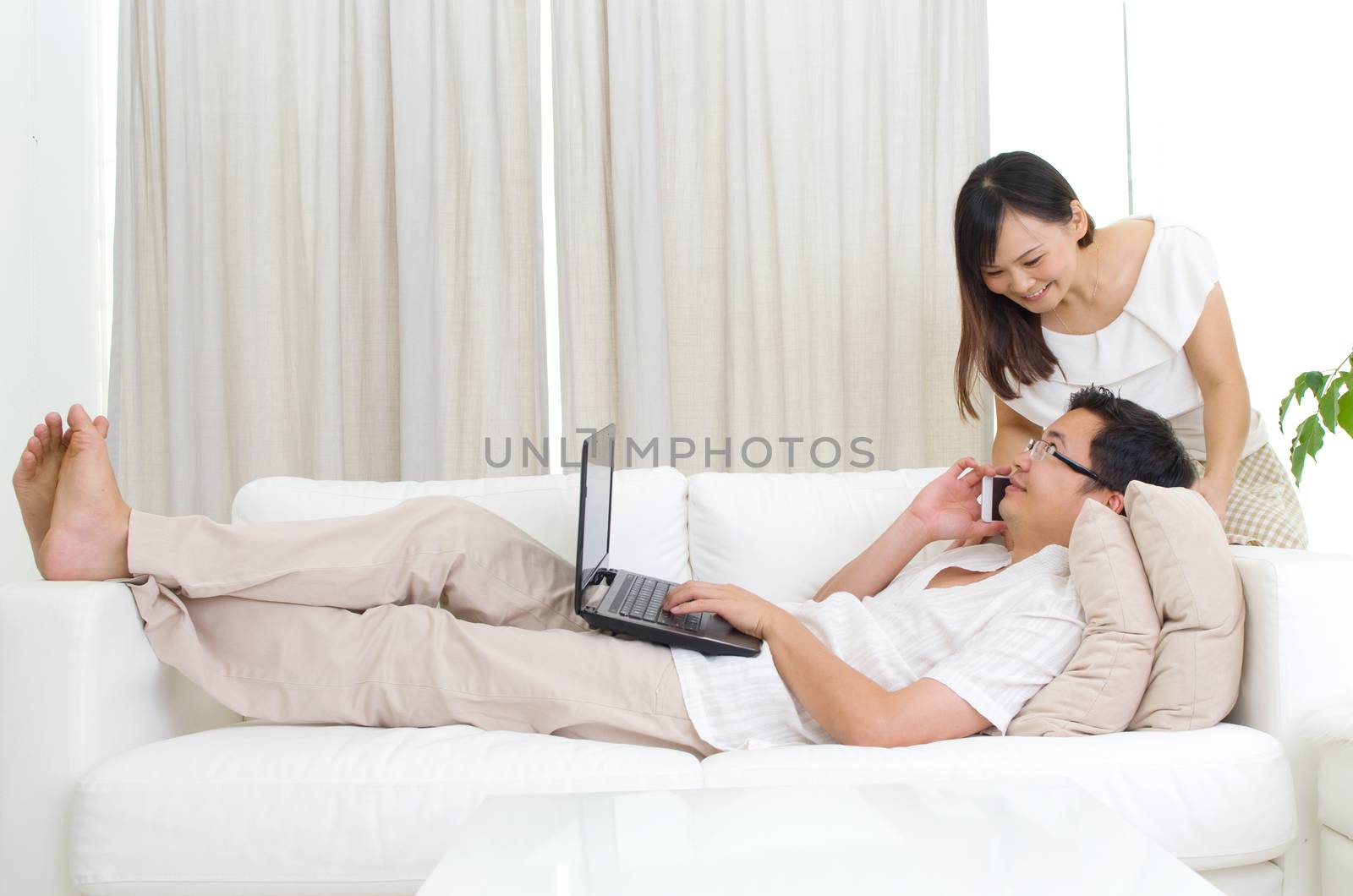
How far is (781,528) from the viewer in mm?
2023

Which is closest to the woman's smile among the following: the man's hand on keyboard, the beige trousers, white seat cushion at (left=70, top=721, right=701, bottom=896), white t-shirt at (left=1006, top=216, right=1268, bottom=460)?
white t-shirt at (left=1006, top=216, right=1268, bottom=460)

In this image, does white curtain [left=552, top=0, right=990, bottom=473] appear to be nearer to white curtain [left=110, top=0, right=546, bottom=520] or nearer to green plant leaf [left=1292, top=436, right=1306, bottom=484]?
white curtain [left=110, top=0, right=546, bottom=520]

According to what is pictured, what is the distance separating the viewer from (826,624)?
1617 mm

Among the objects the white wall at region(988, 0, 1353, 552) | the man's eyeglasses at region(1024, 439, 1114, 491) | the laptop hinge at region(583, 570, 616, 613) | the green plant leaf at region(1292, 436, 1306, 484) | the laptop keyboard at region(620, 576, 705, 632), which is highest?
the white wall at region(988, 0, 1353, 552)

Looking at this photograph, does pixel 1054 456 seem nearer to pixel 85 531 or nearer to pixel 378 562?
pixel 378 562

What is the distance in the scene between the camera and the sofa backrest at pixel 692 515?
2.00 m

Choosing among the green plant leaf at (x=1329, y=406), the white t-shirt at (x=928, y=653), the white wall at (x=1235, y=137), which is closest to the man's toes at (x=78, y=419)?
the white t-shirt at (x=928, y=653)

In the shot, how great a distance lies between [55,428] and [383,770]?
0.82 m

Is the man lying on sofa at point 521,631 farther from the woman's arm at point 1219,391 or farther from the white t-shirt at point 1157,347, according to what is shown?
the white t-shirt at point 1157,347

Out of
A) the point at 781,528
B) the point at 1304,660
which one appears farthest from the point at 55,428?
the point at 1304,660

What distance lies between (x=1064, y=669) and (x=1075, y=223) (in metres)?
1.02

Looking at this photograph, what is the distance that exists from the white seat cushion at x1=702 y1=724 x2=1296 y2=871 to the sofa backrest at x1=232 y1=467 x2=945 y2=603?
2.40 ft

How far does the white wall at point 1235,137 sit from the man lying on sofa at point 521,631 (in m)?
1.61

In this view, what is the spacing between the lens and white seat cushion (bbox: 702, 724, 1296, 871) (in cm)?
123
